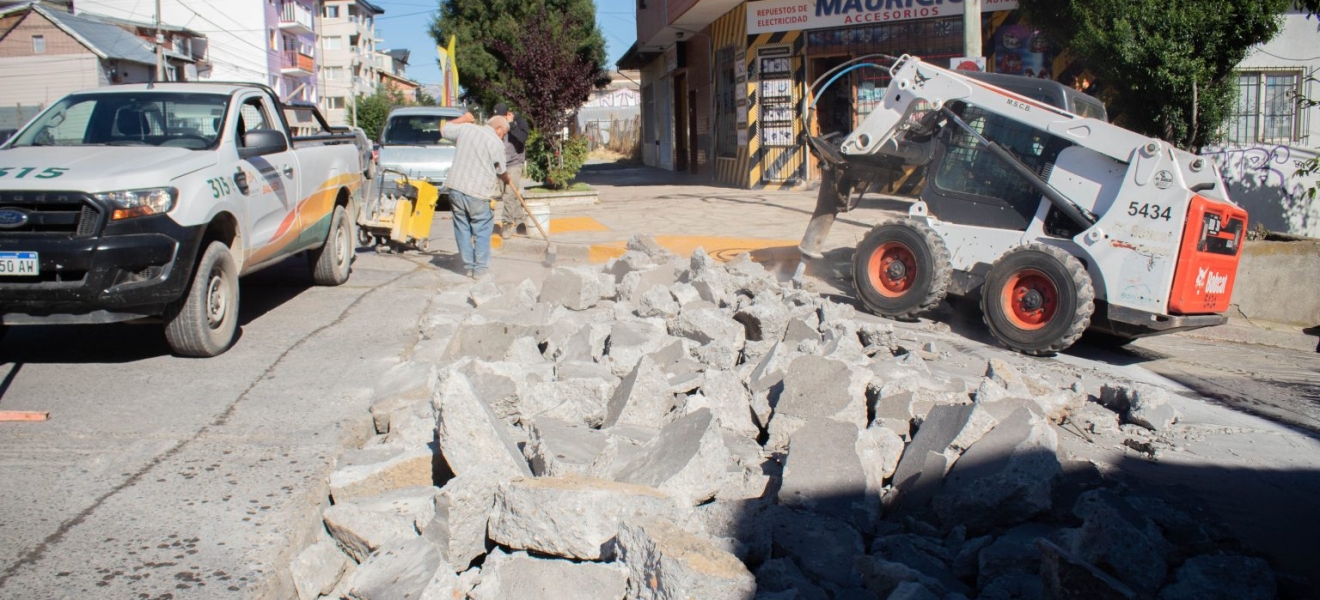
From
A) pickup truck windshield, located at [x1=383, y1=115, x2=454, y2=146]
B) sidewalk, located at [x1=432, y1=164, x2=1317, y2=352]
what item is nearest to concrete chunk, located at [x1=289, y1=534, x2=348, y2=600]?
sidewalk, located at [x1=432, y1=164, x2=1317, y2=352]

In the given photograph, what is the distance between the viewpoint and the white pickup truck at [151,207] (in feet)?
17.9

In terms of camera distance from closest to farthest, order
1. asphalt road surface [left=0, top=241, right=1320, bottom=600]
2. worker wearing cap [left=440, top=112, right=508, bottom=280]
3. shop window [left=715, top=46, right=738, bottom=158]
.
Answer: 1. asphalt road surface [left=0, top=241, right=1320, bottom=600]
2. worker wearing cap [left=440, top=112, right=508, bottom=280]
3. shop window [left=715, top=46, right=738, bottom=158]

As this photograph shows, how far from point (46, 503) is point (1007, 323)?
6350 mm

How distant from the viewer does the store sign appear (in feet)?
58.7

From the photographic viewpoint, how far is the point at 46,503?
3715 mm

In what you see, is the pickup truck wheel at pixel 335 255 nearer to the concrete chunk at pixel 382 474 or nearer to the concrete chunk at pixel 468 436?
the concrete chunk at pixel 382 474

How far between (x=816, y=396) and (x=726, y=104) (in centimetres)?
1835

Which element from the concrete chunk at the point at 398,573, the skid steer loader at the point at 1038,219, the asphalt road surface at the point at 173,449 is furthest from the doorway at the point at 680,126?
the concrete chunk at the point at 398,573

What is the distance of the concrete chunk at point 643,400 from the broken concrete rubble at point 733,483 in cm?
1

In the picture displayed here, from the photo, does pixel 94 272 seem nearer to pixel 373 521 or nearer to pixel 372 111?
pixel 373 521

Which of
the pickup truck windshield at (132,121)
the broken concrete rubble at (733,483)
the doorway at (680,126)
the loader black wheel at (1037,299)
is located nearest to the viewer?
the broken concrete rubble at (733,483)

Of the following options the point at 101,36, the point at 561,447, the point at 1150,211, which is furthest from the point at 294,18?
the point at 561,447

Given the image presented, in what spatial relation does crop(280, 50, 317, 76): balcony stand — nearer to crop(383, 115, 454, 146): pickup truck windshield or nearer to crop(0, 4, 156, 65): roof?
crop(0, 4, 156, 65): roof

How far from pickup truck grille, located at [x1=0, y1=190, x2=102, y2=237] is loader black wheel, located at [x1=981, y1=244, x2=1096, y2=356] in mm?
6213
